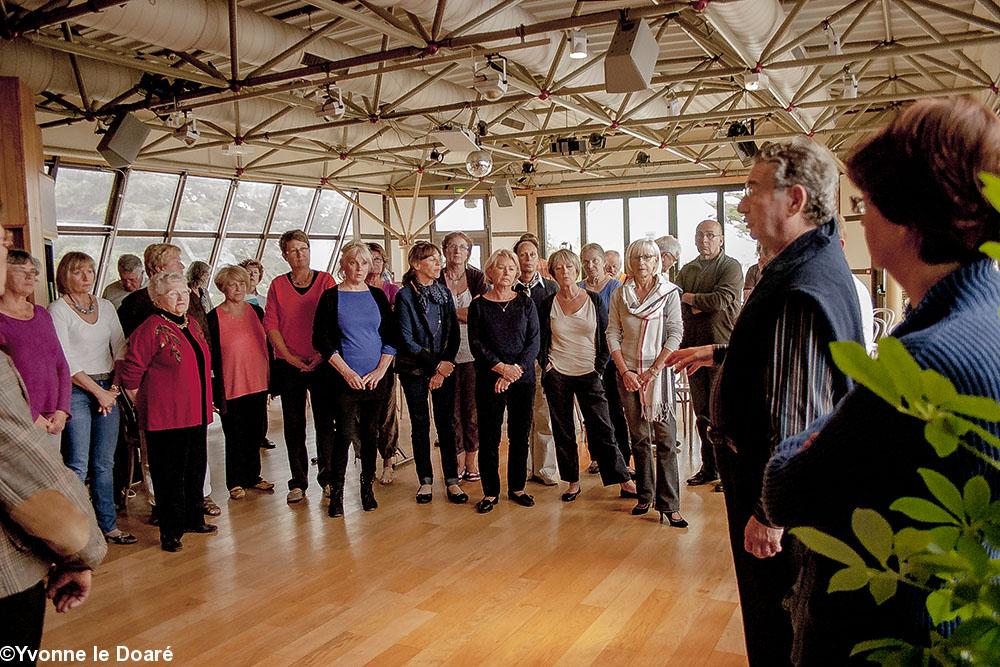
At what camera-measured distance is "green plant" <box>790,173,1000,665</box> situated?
0.43 meters

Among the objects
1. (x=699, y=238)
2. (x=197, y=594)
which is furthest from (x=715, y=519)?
(x=197, y=594)

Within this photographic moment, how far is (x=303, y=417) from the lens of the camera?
5270 millimetres

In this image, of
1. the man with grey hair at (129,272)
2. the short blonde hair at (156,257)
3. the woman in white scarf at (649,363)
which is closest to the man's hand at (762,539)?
→ the woman in white scarf at (649,363)

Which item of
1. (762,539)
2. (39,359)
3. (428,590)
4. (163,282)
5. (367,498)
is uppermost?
(163,282)

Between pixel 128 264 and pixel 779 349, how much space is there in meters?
5.39

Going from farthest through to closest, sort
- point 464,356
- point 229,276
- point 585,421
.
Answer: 1. point 464,356
2. point 229,276
3. point 585,421

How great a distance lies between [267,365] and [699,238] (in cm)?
304

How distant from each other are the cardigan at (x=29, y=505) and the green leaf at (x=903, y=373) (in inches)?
61.7

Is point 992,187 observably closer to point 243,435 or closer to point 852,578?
point 852,578

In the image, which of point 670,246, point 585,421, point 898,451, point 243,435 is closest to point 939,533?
point 898,451

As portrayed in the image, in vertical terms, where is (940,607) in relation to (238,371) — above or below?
above

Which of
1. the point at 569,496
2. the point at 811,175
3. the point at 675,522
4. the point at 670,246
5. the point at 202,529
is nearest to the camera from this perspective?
the point at 811,175

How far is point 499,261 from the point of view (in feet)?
15.9

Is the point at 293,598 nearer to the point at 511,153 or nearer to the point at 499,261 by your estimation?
the point at 499,261
